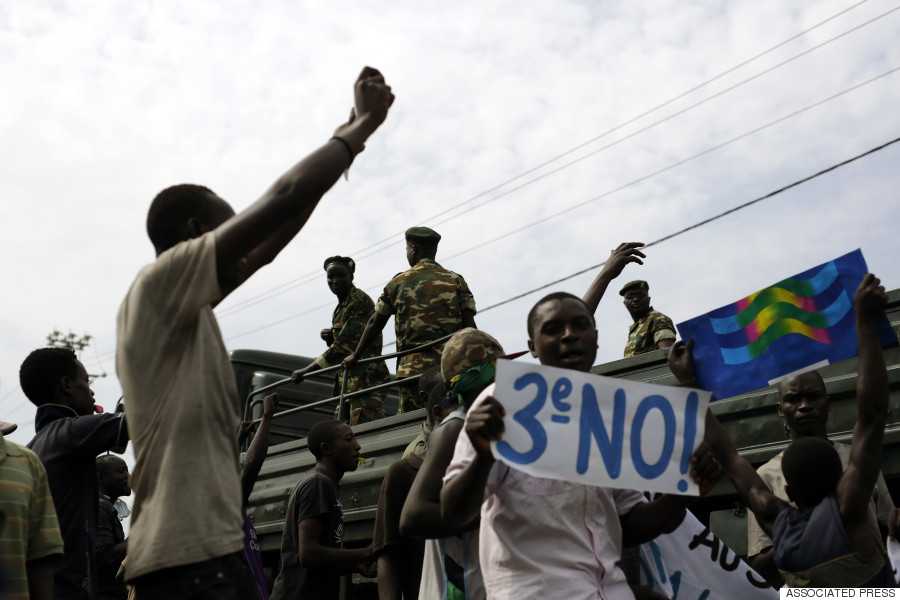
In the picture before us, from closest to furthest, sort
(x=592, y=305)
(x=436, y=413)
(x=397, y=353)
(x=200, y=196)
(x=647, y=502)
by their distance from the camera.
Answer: (x=200, y=196) < (x=647, y=502) < (x=592, y=305) < (x=436, y=413) < (x=397, y=353)

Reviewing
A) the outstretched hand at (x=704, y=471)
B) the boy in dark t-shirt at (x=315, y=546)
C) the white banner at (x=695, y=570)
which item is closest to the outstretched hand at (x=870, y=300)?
the outstretched hand at (x=704, y=471)

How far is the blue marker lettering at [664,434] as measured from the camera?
8.94 ft

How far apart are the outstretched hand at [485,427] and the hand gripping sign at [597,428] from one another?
1.1 inches

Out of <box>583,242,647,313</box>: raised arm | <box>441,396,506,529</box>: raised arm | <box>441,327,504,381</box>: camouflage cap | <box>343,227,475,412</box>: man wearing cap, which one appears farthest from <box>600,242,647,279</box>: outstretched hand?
<box>343,227,475,412</box>: man wearing cap

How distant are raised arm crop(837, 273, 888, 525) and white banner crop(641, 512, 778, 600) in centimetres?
40

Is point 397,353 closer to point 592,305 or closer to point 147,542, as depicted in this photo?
point 592,305

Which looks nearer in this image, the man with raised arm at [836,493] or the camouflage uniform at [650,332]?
the man with raised arm at [836,493]

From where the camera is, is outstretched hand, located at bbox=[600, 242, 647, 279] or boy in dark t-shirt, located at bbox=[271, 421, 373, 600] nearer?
outstretched hand, located at bbox=[600, 242, 647, 279]

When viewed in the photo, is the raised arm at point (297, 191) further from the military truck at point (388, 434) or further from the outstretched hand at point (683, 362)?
the military truck at point (388, 434)

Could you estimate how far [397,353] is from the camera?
7430 mm

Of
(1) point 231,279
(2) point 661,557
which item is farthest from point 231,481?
(2) point 661,557

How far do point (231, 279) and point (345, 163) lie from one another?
1.28 feet

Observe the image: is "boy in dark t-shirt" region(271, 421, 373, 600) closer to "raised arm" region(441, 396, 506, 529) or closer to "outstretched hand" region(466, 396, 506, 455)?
"raised arm" region(441, 396, 506, 529)

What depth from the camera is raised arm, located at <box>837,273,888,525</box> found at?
301 centimetres
